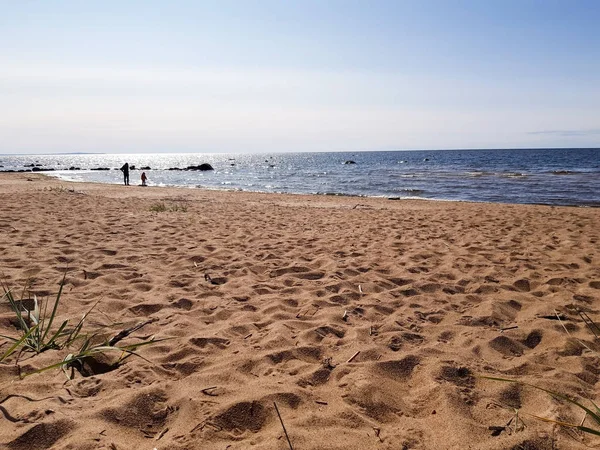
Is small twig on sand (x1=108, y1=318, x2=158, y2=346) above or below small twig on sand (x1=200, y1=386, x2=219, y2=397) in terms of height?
above

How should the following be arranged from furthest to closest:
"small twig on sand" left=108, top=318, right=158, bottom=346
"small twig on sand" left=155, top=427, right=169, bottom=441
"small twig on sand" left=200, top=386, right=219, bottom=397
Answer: "small twig on sand" left=108, top=318, right=158, bottom=346
"small twig on sand" left=200, top=386, right=219, bottom=397
"small twig on sand" left=155, top=427, right=169, bottom=441

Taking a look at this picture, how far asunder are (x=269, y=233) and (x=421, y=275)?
3320 millimetres

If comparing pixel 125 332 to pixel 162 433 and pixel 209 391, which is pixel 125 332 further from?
pixel 162 433

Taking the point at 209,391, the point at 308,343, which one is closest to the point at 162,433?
the point at 209,391

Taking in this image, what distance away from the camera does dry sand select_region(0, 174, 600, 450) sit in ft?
6.43

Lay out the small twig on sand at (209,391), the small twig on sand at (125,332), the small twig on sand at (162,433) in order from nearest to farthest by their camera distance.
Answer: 1. the small twig on sand at (162,433)
2. the small twig on sand at (209,391)
3. the small twig on sand at (125,332)

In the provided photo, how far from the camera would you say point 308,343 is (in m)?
2.93

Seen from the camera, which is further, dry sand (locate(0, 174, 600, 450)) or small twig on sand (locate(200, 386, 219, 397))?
small twig on sand (locate(200, 386, 219, 397))

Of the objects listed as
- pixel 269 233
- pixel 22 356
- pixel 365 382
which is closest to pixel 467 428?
pixel 365 382

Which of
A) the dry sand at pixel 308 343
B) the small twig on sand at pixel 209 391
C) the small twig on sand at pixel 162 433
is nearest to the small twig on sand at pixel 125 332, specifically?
the dry sand at pixel 308 343

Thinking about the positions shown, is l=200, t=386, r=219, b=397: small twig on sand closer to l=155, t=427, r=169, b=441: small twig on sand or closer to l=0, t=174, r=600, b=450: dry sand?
l=0, t=174, r=600, b=450: dry sand

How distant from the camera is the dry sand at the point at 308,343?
6.43 feet

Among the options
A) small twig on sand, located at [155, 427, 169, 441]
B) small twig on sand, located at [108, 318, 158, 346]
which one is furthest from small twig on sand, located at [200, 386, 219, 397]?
small twig on sand, located at [108, 318, 158, 346]

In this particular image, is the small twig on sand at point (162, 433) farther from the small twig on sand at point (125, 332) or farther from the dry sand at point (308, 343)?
the small twig on sand at point (125, 332)
